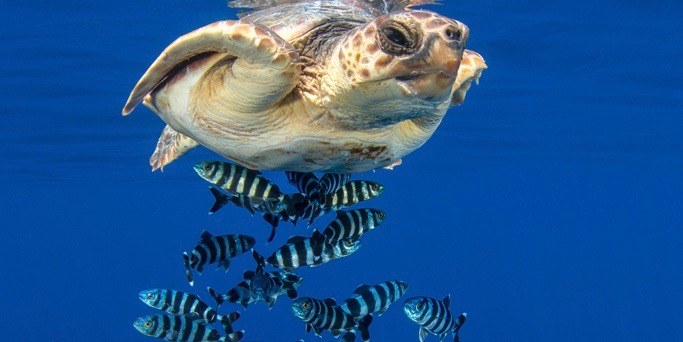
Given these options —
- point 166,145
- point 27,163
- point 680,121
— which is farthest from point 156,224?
point 166,145

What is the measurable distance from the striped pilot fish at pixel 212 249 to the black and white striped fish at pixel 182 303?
0.57 ft

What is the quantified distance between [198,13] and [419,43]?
26.8ft

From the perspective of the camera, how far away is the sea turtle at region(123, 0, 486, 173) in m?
3.46

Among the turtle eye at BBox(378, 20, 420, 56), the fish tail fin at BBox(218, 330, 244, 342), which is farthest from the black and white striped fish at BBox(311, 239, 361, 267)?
the turtle eye at BBox(378, 20, 420, 56)

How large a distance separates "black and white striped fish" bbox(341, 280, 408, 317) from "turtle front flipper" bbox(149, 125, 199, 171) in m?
2.54

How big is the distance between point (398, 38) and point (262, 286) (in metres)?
3.04

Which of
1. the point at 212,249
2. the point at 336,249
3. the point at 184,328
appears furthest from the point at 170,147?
the point at 336,249

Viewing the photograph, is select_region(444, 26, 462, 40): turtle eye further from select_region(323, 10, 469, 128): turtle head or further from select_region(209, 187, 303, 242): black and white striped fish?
select_region(209, 187, 303, 242): black and white striped fish

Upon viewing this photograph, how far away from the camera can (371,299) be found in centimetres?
562

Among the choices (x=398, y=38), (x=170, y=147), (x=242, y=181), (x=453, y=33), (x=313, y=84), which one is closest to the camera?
(x=453, y=33)

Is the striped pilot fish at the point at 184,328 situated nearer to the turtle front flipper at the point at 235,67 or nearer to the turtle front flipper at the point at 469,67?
the turtle front flipper at the point at 235,67

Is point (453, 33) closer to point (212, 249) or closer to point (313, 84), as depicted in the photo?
point (313, 84)

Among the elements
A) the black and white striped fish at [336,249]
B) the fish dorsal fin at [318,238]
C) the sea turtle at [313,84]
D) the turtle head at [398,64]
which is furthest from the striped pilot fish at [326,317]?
the turtle head at [398,64]

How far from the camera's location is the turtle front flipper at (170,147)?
22.1 feet
